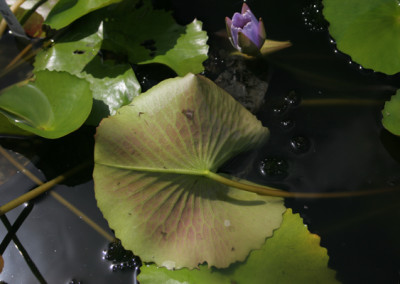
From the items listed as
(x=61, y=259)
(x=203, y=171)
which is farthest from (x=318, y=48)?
(x=61, y=259)

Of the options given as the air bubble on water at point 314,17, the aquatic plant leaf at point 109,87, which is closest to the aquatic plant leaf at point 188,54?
the aquatic plant leaf at point 109,87

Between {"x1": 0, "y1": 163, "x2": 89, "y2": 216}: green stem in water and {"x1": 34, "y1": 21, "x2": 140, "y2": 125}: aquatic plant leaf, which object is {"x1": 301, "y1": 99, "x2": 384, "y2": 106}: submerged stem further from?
{"x1": 0, "y1": 163, "x2": 89, "y2": 216}: green stem in water

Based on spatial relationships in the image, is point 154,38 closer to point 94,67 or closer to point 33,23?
point 94,67

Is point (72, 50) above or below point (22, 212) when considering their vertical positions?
above

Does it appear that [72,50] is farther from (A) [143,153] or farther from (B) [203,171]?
(B) [203,171]

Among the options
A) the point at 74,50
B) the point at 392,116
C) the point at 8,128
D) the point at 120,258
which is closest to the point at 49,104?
the point at 8,128

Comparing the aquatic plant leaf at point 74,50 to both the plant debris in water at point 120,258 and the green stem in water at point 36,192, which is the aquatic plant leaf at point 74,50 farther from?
the plant debris in water at point 120,258
